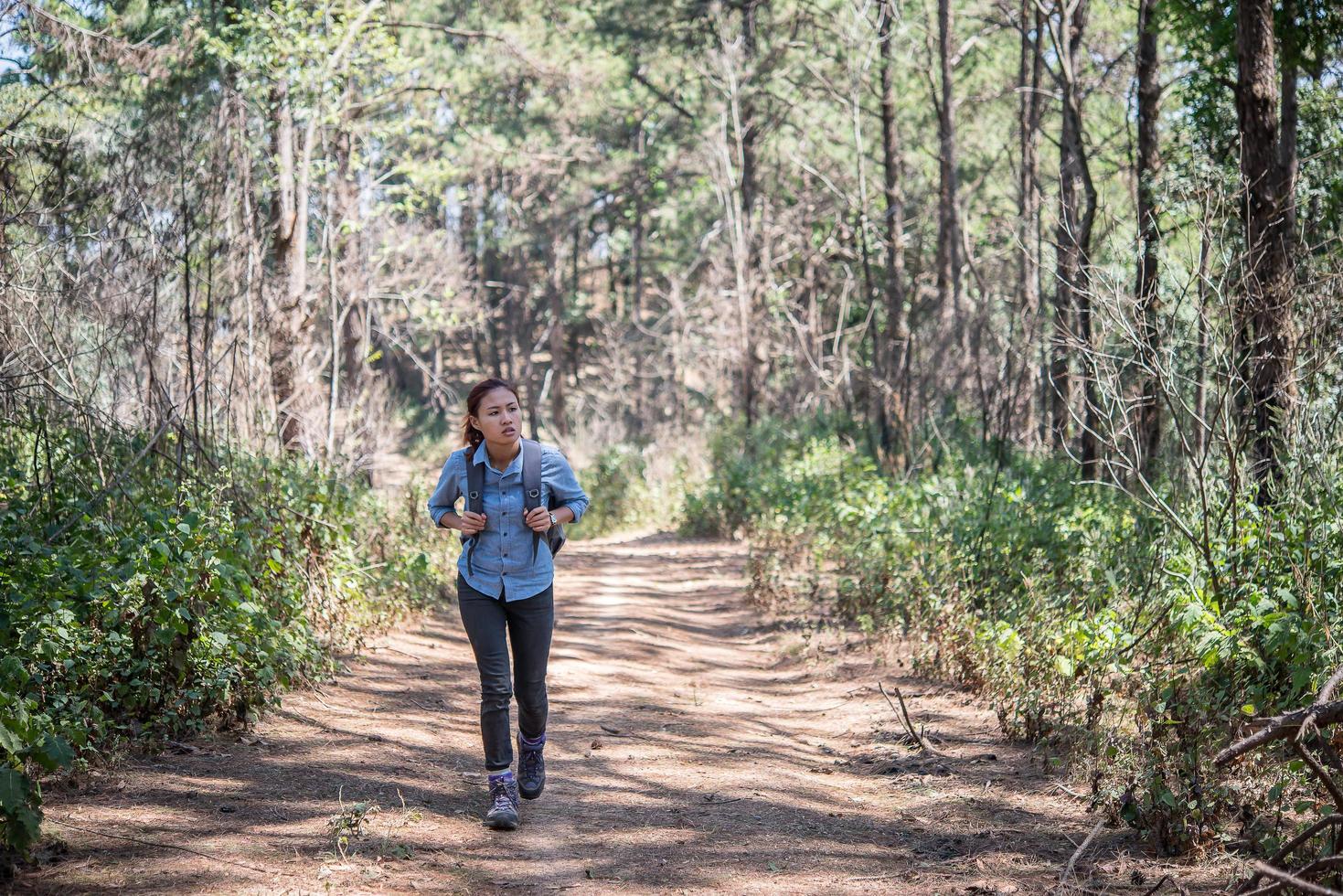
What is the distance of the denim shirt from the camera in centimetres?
509

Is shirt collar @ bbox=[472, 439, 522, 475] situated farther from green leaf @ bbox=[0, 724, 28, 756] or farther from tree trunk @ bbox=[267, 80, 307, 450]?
tree trunk @ bbox=[267, 80, 307, 450]

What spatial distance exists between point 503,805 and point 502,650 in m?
0.65

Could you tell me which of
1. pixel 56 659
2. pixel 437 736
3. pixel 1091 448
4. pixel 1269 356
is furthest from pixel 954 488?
pixel 56 659

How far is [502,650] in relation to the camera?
5129mm

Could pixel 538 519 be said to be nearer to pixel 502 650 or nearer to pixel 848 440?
pixel 502 650

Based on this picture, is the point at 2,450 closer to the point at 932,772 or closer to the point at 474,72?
the point at 932,772

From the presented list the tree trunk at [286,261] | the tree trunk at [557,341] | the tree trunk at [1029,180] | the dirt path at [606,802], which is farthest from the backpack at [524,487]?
the tree trunk at [557,341]

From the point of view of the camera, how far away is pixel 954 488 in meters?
10.9

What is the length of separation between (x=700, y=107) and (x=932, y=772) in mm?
27682

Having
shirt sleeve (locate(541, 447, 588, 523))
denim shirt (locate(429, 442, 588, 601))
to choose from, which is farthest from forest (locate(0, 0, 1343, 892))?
shirt sleeve (locate(541, 447, 588, 523))

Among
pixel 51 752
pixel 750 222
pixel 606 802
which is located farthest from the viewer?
pixel 750 222

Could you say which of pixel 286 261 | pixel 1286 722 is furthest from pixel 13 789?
pixel 286 261

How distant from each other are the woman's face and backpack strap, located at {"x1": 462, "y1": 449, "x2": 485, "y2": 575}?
0.13 metres

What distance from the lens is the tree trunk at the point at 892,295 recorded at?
15.7m
